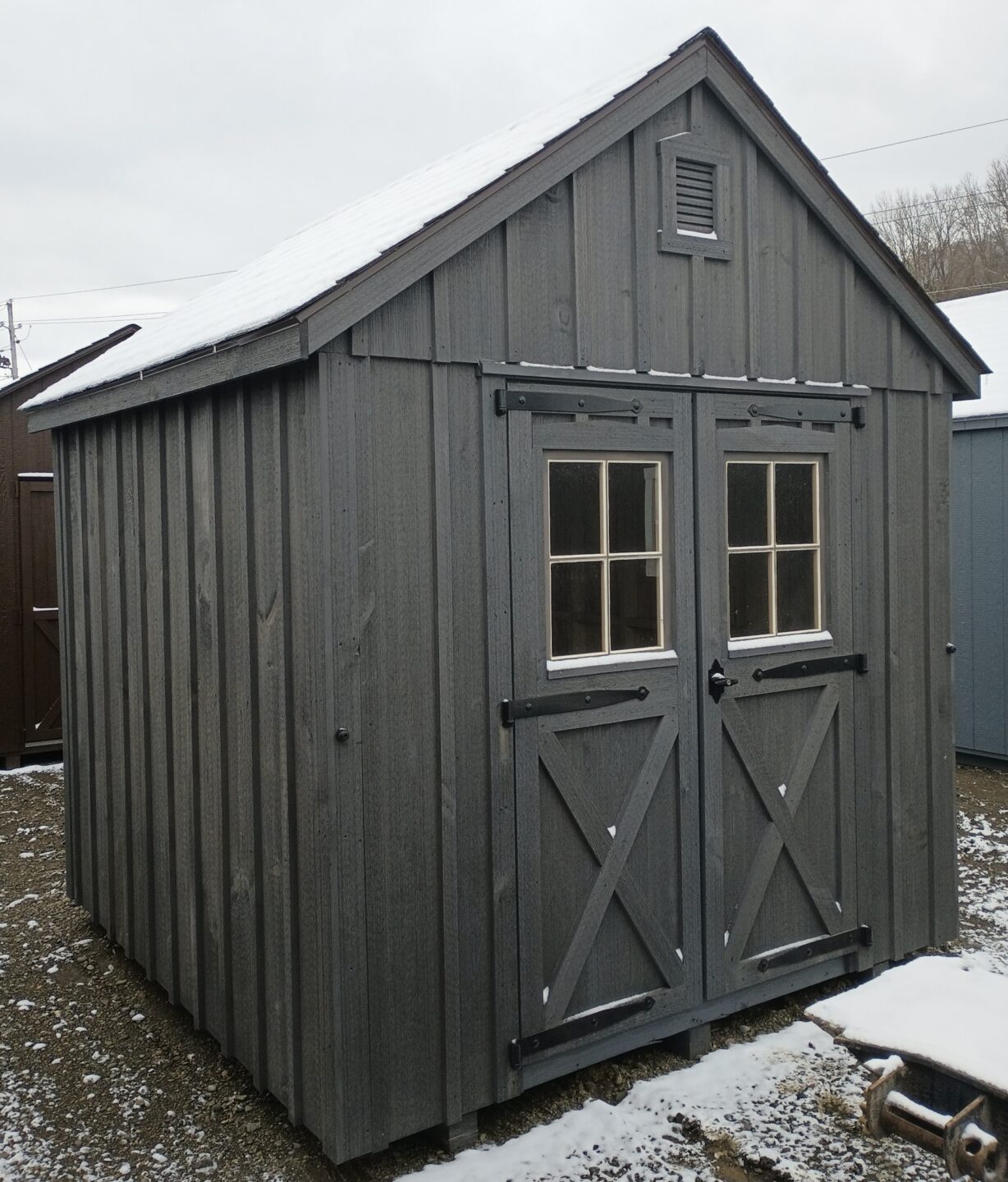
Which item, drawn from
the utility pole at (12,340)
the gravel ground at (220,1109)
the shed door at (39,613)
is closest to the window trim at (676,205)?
the gravel ground at (220,1109)

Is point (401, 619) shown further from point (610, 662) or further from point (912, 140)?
point (912, 140)

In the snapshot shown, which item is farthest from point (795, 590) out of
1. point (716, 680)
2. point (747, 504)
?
point (716, 680)

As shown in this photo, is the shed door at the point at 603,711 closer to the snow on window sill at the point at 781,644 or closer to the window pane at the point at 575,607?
the window pane at the point at 575,607

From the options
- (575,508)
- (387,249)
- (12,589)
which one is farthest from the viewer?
(12,589)

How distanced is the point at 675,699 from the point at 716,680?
200 millimetres

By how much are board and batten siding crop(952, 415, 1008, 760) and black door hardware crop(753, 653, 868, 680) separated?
4.80 metres

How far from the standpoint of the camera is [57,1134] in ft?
12.9

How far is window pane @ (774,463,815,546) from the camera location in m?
4.64

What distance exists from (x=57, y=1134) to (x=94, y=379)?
3.15 meters

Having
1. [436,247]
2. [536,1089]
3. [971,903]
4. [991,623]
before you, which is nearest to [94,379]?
[436,247]

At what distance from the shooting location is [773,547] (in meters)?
4.61

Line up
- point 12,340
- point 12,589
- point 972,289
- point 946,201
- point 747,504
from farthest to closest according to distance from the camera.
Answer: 1. point 12,340
2. point 946,201
3. point 972,289
4. point 12,589
5. point 747,504

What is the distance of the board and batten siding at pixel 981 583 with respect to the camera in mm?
9039

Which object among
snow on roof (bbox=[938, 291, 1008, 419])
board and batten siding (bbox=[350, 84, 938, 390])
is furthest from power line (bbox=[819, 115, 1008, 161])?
board and batten siding (bbox=[350, 84, 938, 390])
